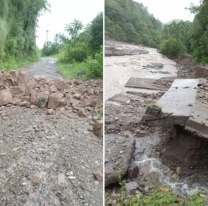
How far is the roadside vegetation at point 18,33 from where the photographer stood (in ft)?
8.70

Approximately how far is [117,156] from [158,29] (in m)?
1.60

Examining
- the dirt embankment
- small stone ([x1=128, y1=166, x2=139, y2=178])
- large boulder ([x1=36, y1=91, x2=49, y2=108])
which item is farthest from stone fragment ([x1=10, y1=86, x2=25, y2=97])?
the dirt embankment

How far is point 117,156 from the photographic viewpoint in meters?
1.44

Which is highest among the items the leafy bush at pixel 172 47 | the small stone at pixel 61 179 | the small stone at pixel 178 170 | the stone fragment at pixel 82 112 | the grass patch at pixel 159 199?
the leafy bush at pixel 172 47

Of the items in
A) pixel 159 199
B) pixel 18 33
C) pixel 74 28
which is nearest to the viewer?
pixel 159 199

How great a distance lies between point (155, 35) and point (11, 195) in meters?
2.20

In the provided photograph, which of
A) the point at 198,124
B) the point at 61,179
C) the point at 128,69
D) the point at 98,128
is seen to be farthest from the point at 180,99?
the point at 128,69

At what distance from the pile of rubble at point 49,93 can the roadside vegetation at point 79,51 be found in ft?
0.50

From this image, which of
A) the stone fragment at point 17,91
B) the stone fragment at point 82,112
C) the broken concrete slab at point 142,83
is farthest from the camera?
the broken concrete slab at point 142,83

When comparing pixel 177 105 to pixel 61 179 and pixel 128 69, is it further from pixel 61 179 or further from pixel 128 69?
pixel 128 69

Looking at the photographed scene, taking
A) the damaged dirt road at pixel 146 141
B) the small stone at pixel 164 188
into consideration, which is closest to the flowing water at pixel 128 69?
the damaged dirt road at pixel 146 141

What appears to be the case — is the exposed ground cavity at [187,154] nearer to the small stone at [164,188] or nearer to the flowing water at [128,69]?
the small stone at [164,188]

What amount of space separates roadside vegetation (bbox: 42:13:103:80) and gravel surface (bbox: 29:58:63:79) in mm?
54

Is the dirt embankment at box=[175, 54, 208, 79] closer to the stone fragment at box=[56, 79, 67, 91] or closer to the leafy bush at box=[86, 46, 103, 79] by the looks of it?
the leafy bush at box=[86, 46, 103, 79]
